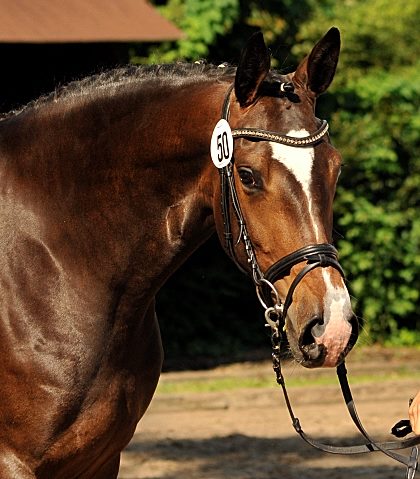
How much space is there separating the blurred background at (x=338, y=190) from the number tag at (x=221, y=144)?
241 inches

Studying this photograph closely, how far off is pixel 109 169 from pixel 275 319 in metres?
0.89

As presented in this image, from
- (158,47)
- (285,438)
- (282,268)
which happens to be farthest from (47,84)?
(282,268)

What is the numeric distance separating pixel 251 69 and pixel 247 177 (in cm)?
34

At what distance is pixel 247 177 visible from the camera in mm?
3256

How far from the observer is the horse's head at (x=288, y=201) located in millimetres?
3049

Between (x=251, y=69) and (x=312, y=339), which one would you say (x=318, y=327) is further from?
(x=251, y=69)

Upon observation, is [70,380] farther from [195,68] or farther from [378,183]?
[378,183]

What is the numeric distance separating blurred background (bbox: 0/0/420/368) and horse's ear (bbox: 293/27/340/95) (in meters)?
6.07

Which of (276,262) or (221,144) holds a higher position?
(221,144)

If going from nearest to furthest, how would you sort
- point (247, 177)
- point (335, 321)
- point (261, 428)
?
point (335, 321)
point (247, 177)
point (261, 428)

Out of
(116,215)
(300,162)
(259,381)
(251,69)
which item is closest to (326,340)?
(300,162)

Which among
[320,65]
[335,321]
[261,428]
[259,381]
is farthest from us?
[259,381]

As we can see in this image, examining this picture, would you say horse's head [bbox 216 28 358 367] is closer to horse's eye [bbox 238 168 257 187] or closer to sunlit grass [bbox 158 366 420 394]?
horse's eye [bbox 238 168 257 187]

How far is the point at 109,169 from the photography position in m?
3.66
